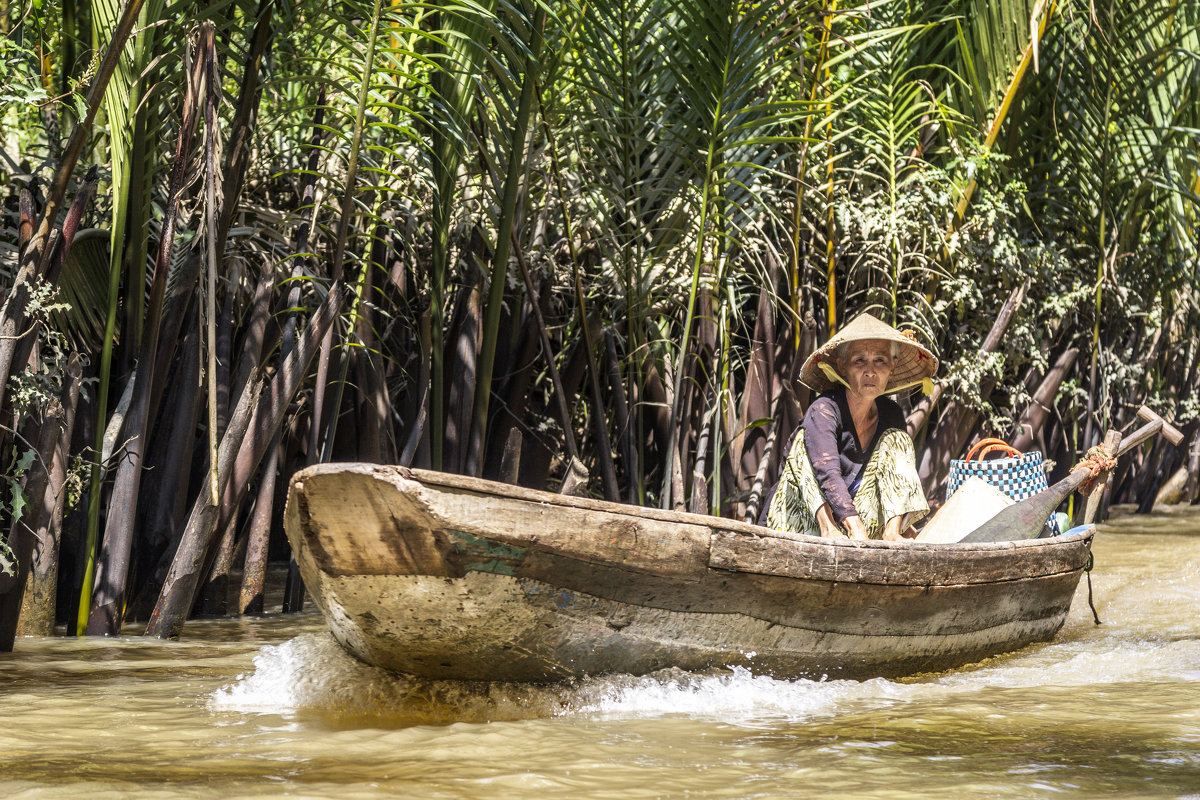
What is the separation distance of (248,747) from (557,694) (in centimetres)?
78

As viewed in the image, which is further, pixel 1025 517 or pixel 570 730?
pixel 1025 517

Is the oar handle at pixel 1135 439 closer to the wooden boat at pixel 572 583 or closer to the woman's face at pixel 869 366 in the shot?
the woman's face at pixel 869 366

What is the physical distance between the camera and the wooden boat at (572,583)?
2.51 meters

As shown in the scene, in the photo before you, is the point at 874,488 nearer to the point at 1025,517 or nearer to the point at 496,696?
the point at 1025,517

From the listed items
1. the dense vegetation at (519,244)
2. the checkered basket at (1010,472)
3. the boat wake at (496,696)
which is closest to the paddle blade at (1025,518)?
the checkered basket at (1010,472)

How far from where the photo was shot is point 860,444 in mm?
4188

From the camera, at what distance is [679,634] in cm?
293

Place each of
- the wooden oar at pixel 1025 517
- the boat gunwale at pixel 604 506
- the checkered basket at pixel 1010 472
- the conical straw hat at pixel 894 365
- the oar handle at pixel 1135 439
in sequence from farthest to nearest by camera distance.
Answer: the checkered basket at pixel 1010 472 → the oar handle at pixel 1135 439 → the wooden oar at pixel 1025 517 → the conical straw hat at pixel 894 365 → the boat gunwale at pixel 604 506

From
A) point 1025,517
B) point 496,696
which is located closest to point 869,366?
point 1025,517

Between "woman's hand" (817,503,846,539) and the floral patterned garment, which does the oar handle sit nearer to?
the floral patterned garment

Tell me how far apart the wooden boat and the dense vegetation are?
2.49ft

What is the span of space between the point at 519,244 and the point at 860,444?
64.6 inches

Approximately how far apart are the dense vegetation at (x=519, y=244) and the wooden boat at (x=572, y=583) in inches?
29.9

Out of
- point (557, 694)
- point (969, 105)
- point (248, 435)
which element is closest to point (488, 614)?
point (557, 694)
